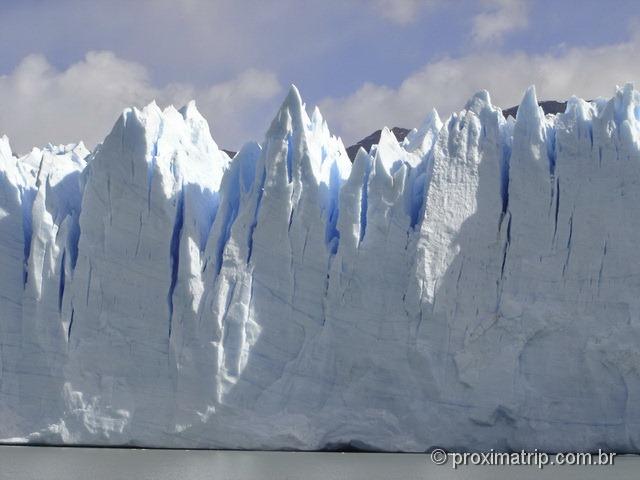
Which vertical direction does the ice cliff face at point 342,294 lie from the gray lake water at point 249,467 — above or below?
above

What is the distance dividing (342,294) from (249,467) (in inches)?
130

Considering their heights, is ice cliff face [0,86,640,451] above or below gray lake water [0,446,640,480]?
above

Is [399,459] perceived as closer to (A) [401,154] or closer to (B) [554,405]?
(B) [554,405]

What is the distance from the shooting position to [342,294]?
16.8 metres

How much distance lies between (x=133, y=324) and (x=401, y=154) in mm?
5081

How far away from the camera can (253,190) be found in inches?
688

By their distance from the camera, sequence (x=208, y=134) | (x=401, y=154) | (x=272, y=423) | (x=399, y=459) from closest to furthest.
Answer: (x=399, y=459), (x=272, y=423), (x=401, y=154), (x=208, y=134)

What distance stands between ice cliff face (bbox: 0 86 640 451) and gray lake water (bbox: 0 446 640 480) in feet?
2.06

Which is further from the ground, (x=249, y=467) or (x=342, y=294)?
(x=342, y=294)

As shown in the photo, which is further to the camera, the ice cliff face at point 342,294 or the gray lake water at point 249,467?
the ice cliff face at point 342,294

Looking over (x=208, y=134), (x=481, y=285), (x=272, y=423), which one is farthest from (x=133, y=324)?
(x=481, y=285)

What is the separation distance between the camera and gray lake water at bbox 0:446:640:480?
13.8m

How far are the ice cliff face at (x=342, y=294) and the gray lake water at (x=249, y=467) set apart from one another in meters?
0.63

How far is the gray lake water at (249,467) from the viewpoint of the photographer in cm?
1377
